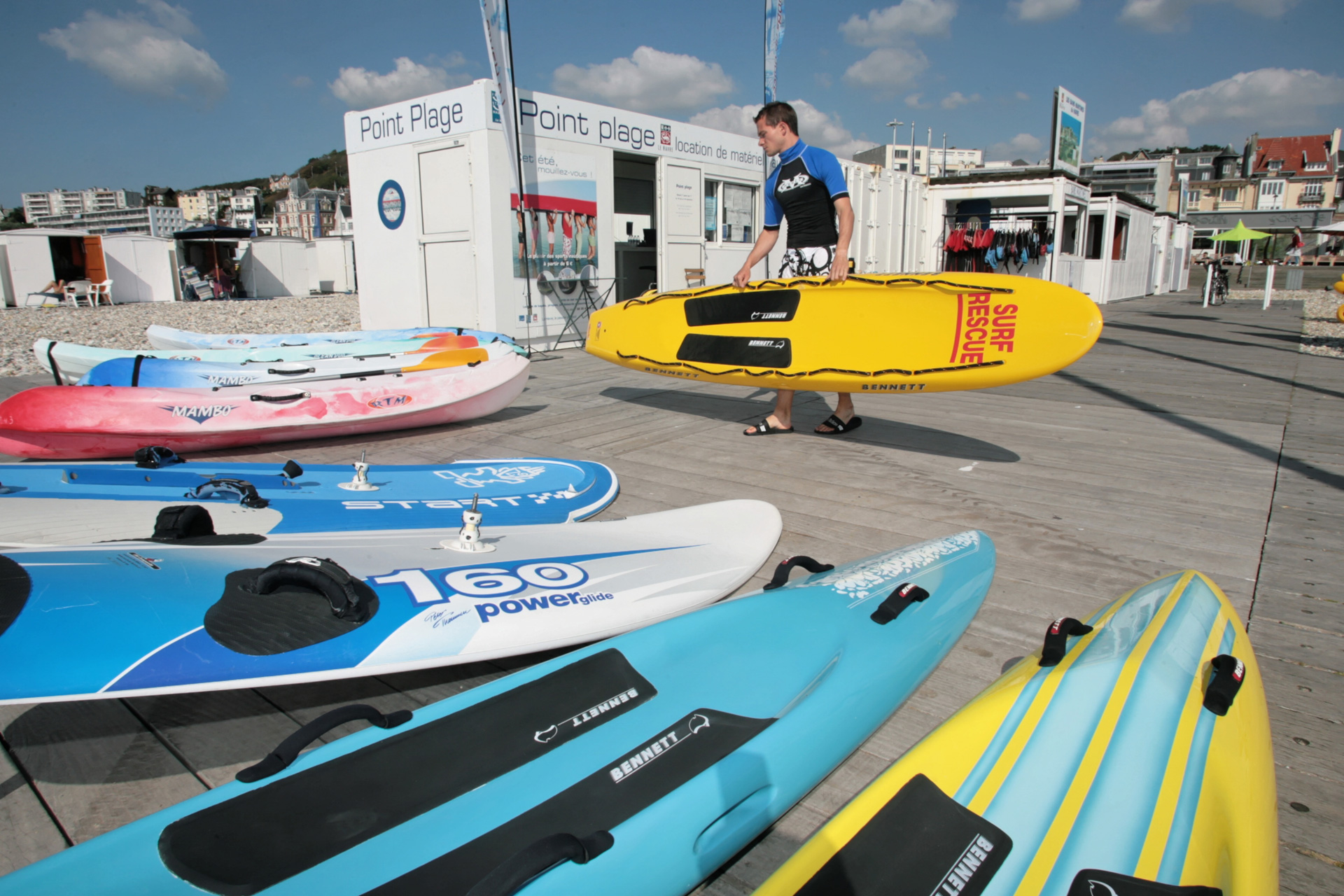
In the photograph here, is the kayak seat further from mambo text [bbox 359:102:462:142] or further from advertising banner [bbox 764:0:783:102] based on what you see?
advertising banner [bbox 764:0:783:102]

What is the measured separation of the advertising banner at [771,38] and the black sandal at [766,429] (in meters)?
6.84

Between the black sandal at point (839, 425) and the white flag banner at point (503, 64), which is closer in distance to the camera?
the black sandal at point (839, 425)

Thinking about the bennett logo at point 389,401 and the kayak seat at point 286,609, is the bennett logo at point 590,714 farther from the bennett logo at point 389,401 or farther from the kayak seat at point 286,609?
the bennett logo at point 389,401

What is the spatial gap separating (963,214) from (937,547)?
17.4 meters

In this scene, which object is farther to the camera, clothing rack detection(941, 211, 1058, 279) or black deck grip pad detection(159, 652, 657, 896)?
clothing rack detection(941, 211, 1058, 279)

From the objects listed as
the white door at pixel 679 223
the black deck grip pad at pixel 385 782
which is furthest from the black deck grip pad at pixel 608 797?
the white door at pixel 679 223

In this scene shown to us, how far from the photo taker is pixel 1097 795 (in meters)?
1.22

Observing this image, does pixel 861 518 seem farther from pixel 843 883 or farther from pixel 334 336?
pixel 334 336

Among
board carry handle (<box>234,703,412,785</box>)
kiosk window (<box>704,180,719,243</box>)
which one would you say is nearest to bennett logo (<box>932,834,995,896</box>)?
board carry handle (<box>234,703,412,785</box>)

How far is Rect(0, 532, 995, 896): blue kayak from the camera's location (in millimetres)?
1080

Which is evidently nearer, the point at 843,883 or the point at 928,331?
the point at 843,883

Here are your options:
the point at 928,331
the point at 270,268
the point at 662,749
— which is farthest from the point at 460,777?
the point at 270,268

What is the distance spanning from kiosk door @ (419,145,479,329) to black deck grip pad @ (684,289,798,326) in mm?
4487

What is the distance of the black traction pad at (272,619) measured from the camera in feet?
4.96
